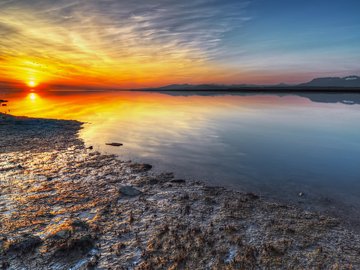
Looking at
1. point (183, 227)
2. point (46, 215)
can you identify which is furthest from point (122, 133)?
point (183, 227)

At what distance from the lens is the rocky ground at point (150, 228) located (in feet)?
19.5

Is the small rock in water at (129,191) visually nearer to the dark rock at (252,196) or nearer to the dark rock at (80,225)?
the dark rock at (80,225)

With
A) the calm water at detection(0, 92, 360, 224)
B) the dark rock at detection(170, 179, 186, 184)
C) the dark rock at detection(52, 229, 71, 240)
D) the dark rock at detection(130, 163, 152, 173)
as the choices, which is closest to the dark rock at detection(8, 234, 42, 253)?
the dark rock at detection(52, 229, 71, 240)

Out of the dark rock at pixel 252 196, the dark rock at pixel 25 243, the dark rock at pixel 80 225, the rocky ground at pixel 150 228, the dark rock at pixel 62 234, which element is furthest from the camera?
the dark rock at pixel 252 196

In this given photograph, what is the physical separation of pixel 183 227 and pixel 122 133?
18396 mm

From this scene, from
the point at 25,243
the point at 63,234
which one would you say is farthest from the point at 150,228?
the point at 25,243

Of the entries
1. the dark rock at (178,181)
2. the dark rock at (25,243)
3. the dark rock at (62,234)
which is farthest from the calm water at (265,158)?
the dark rock at (25,243)

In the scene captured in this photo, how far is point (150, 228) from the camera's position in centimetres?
733

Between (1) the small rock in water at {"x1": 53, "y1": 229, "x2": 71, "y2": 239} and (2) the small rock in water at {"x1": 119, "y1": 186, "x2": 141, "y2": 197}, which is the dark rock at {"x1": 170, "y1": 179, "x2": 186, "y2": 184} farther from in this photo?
(1) the small rock in water at {"x1": 53, "y1": 229, "x2": 71, "y2": 239}

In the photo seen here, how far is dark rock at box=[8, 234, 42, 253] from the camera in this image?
6.20 metres

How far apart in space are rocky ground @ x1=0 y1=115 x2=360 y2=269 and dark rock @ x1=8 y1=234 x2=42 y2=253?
0.03 m

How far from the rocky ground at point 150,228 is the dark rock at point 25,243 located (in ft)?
0.08

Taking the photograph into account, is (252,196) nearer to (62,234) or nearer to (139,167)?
→ (139,167)

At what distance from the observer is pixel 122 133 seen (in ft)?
80.2
